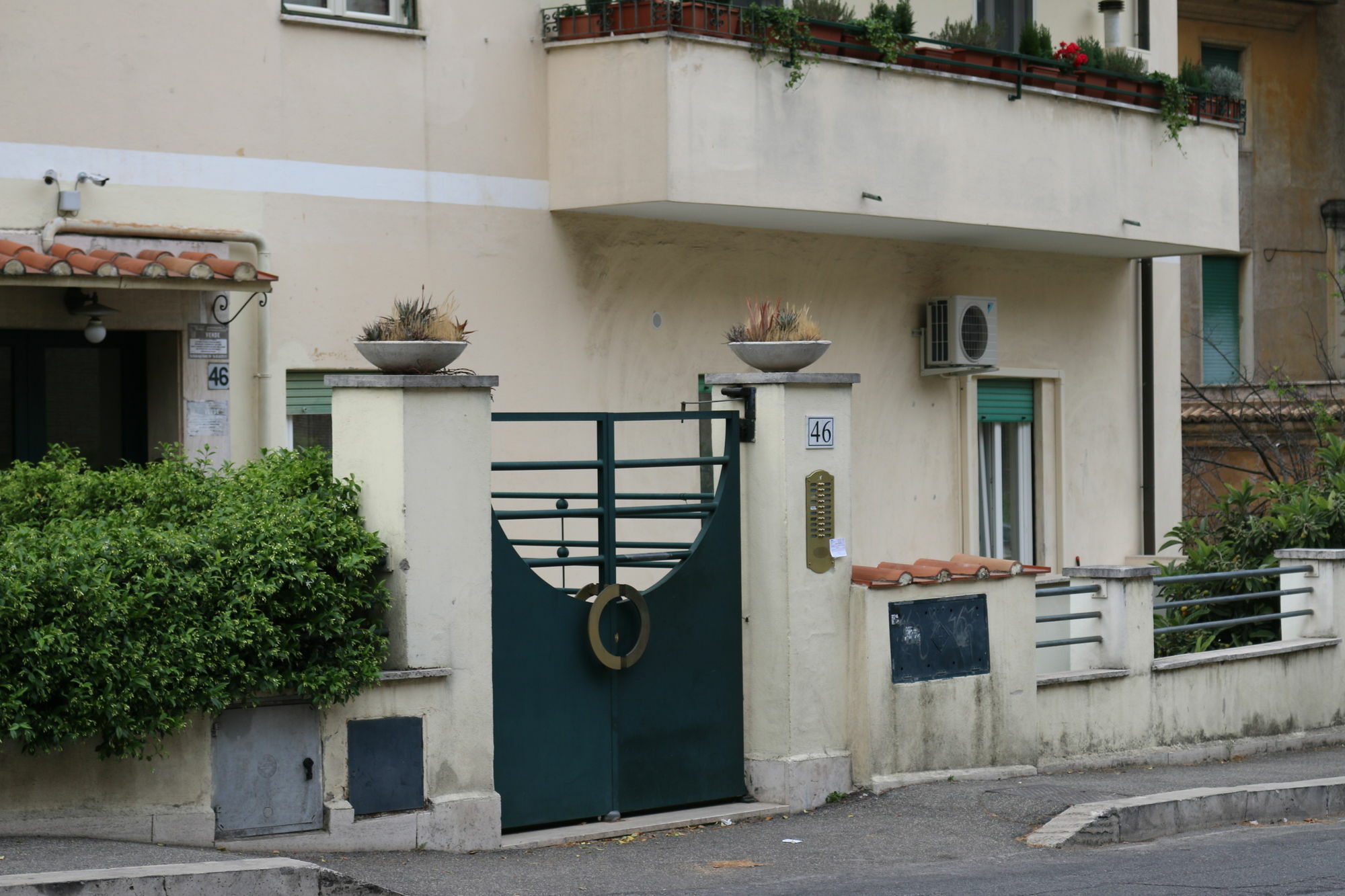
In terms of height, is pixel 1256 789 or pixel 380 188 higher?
pixel 380 188

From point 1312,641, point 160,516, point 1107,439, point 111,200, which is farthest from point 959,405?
point 160,516

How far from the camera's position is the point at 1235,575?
12.6m

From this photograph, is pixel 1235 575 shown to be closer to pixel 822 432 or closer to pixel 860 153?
pixel 860 153

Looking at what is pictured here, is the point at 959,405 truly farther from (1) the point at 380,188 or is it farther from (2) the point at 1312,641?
(1) the point at 380,188

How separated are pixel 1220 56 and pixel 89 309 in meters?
20.5

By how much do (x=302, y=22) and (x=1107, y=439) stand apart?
9.65 m

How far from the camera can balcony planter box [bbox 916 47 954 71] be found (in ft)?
47.1

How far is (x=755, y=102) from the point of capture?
13.0 m

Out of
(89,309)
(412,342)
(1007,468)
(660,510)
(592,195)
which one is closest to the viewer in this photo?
(412,342)

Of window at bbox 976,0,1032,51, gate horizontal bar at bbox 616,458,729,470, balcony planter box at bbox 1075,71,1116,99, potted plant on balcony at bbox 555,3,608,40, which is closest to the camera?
gate horizontal bar at bbox 616,458,729,470

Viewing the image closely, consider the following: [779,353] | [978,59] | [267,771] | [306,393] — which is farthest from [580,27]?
[267,771]

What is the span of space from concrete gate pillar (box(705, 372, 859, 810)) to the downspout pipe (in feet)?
11.9

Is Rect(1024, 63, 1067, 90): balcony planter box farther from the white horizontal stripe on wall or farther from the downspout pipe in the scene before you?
the downspout pipe

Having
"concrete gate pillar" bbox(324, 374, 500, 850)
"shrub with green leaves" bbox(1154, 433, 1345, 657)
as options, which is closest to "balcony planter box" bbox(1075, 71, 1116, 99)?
"shrub with green leaves" bbox(1154, 433, 1345, 657)
